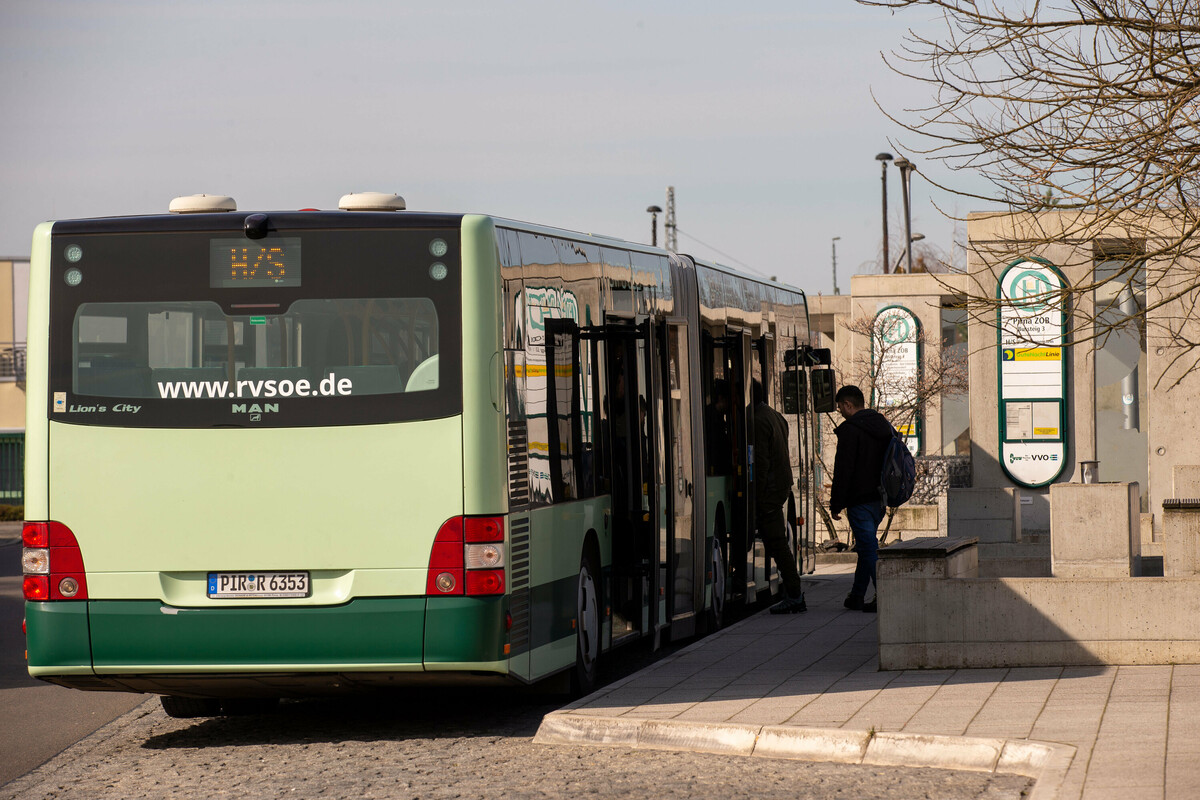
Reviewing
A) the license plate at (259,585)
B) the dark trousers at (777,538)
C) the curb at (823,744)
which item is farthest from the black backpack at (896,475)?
the license plate at (259,585)

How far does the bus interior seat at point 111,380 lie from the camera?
30.2 ft

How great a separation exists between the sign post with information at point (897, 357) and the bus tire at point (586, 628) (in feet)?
63.3

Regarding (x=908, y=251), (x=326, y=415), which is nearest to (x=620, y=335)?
(x=326, y=415)

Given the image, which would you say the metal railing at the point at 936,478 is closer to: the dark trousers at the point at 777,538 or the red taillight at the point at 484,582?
the dark trousers at the point at 777,538

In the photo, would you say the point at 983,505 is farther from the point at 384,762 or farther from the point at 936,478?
the point at 384,762

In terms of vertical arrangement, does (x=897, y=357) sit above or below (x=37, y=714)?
above

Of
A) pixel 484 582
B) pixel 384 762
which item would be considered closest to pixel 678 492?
pixel 484 582

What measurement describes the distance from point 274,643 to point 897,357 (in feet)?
79.1

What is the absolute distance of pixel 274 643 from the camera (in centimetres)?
899

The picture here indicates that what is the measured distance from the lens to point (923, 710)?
915 cm

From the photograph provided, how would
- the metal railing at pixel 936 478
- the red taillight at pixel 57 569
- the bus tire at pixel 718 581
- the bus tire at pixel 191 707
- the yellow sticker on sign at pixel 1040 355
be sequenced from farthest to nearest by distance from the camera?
the metal railing at pixel 936 478 → the yellow sticker on sign at pixel 1040 355 → the bus tire at pixel 718 581 → the bus tire at pixel 191 707 → the red taillight at pixel 57 569

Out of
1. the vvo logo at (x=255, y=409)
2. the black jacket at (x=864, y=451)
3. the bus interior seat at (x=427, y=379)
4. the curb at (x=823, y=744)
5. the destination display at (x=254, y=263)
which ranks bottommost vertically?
the curb at (x=823, y=744)

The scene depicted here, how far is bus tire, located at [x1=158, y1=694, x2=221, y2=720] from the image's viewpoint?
1087 centimetres

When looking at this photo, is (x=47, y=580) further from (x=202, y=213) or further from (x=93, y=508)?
(x=202, y=213)
